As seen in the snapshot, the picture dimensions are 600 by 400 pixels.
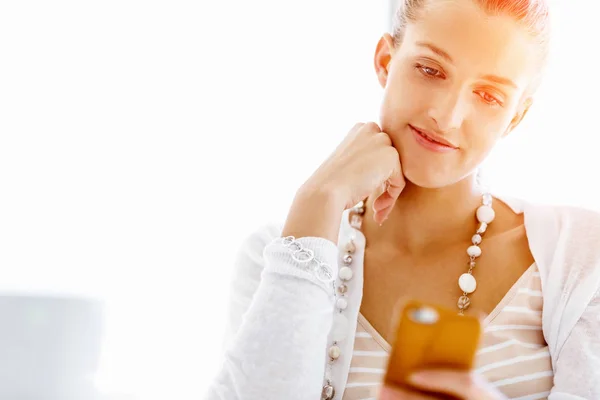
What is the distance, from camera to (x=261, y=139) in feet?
6.53

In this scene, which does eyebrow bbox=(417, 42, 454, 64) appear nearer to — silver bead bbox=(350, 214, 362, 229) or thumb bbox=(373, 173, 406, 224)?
thumb bbox=(373, 173, 406, 224)

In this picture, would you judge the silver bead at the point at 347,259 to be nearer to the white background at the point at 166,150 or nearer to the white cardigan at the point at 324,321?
the white cardigan at the point at 324,321

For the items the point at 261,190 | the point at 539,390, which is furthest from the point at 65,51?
the point at 539,390

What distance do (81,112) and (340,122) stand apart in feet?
2.72

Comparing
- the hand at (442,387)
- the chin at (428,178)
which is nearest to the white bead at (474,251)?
the chin at (428,178)

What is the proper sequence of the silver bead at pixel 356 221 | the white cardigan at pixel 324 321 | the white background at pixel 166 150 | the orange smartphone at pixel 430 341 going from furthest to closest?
the white background at pixel 166 150 < the silver bead at pixel 356 221 < the white cardigan at pixel 324 321 < the orange smartphone at pixel 430 341

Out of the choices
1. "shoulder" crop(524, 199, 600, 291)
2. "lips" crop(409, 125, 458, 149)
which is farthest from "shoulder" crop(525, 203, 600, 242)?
"lips" crop(409, 125, 458, 149)

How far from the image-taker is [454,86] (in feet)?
3.59

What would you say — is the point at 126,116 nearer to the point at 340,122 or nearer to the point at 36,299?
the point at 36,299

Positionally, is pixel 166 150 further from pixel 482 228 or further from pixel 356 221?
pixel 482 228

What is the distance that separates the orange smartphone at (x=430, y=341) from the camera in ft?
1.96

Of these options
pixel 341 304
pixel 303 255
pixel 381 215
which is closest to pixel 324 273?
pixel 303 255

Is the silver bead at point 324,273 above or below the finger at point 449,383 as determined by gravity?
below

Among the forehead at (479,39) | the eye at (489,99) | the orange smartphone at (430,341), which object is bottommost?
the orange smartphone at (430,341)
